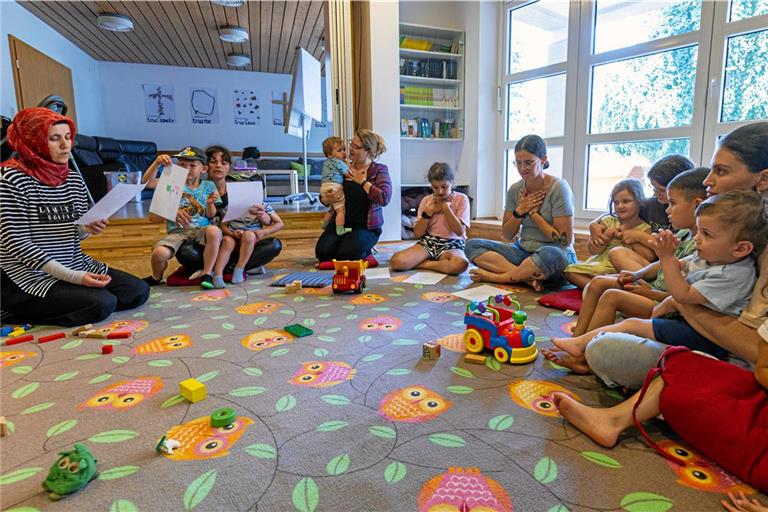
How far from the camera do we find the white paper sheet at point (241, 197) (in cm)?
262

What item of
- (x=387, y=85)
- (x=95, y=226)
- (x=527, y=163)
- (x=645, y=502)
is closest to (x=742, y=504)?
(x=645, y=502)

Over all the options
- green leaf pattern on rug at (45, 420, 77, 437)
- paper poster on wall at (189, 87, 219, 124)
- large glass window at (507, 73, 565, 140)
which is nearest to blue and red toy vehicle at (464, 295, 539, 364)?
green leaf pattern on rug at (45, 420, 77, 437)

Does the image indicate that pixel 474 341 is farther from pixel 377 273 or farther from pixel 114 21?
pixel 114 21

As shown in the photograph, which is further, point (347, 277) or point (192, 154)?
point (192, 154)

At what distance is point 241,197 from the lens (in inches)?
104

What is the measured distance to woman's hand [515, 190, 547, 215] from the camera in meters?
2.41

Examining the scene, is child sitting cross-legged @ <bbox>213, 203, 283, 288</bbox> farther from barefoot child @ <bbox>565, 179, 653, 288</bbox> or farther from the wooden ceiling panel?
the wooden ceiling panel

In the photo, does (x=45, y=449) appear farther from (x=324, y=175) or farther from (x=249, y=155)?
(x=249, y=155)

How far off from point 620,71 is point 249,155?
17.9 feet

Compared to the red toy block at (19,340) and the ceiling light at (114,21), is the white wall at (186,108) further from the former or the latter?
the red toy block at (19,340)

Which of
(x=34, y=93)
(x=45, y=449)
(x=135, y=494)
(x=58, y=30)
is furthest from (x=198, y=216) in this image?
(x=58, y=30)

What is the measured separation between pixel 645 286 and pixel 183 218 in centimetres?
242

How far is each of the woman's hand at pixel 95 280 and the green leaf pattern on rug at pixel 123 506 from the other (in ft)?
4.59

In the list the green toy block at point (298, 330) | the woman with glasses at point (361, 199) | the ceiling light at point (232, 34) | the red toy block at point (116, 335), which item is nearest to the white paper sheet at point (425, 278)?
the woman with glasses at point (361, 199)
